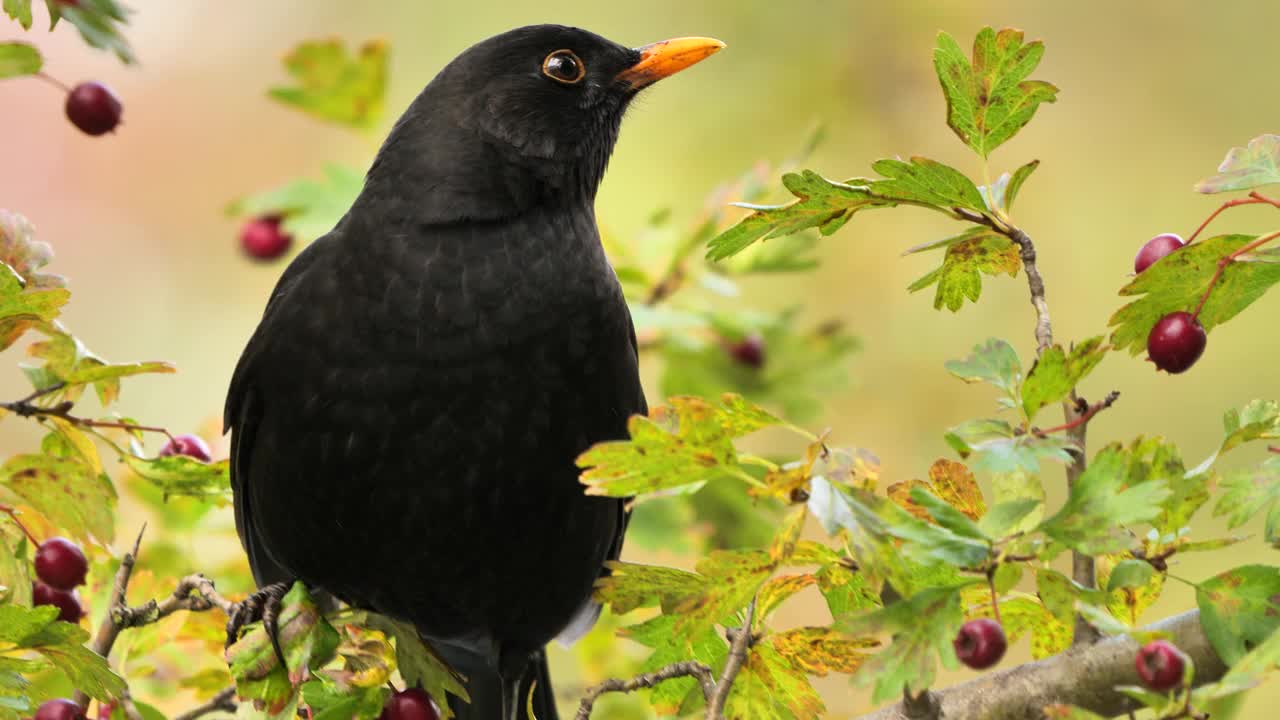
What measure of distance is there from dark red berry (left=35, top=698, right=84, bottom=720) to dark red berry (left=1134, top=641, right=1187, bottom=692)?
1.53m

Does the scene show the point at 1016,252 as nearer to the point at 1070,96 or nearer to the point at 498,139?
the point at 498,139

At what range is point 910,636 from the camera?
1564 millimetres

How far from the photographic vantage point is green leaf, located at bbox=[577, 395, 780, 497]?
1.57 meters

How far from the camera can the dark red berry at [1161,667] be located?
4.87 feet

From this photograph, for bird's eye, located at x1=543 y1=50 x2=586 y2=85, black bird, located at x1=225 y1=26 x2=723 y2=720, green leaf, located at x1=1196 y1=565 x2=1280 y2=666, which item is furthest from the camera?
bird's eye, located at x1=543 y1=50 x2=586 y2=85

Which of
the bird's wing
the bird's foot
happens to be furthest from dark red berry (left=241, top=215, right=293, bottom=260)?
the bird's foot

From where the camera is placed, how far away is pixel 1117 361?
566cm

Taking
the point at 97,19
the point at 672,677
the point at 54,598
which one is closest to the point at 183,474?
the point at 54,598

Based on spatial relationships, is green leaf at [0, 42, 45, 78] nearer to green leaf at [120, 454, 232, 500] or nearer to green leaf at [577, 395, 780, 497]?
green leaf at [120, 454, 232, 500]

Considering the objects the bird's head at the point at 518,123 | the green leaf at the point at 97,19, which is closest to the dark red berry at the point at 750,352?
the bird's head at the point at 518,123

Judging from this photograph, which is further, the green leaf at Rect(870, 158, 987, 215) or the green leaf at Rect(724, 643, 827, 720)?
the green leaf at Rect(724, 643, 827, 720)

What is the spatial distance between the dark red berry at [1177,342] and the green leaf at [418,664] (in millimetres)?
1122

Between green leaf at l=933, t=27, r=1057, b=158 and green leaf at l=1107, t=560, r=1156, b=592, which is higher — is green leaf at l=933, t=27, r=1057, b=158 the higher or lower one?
the higher one

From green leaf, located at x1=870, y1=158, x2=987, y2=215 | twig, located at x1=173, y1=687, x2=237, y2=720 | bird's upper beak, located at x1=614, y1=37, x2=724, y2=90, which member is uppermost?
bird's upper beak, located at x1=614, y1=37, x2=724, y2=90
